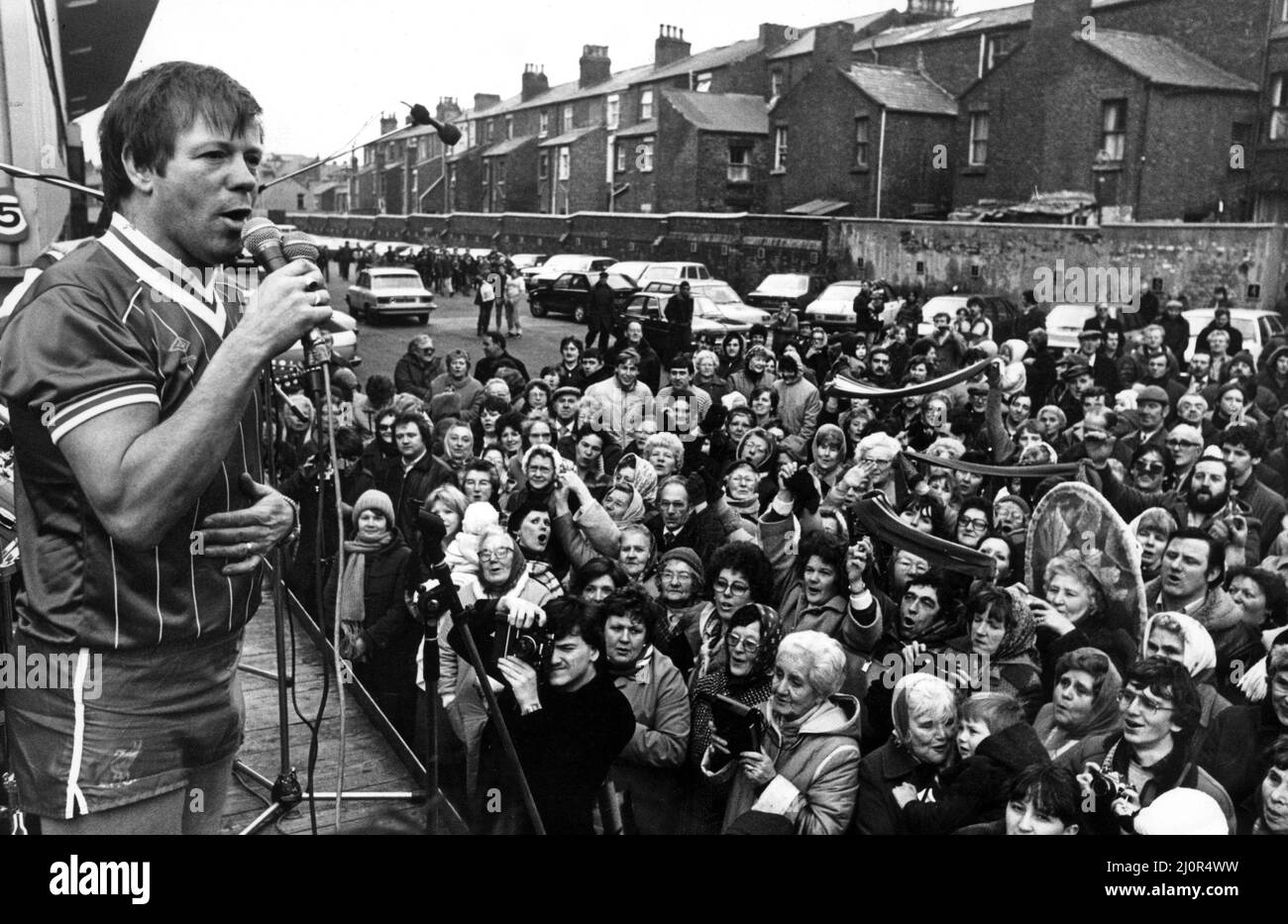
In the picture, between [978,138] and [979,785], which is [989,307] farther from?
[979,785]

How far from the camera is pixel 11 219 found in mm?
3539

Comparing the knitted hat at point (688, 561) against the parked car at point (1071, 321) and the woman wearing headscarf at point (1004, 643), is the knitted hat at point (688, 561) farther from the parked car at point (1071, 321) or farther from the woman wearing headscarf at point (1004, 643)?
the parked car at point (1071, 321)

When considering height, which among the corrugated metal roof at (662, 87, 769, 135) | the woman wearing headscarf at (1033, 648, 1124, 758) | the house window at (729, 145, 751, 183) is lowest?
the woman wearing headscarf at (1033, 648, 1124, 758)

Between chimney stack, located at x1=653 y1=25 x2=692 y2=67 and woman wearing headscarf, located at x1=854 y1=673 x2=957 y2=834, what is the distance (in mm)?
2034

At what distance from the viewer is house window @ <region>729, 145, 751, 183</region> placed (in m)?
17.7

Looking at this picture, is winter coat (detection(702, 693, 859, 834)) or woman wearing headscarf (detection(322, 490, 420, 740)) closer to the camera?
winter coat (detection(702, 693, 859, 834))

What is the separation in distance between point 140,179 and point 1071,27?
18753 millimetres

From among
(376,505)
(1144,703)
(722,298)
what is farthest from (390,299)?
(1144,703)

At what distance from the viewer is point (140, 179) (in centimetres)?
125

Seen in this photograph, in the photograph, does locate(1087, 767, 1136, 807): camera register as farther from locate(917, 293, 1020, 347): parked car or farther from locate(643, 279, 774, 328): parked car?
locate(643, 279, 774, 328): parked car
